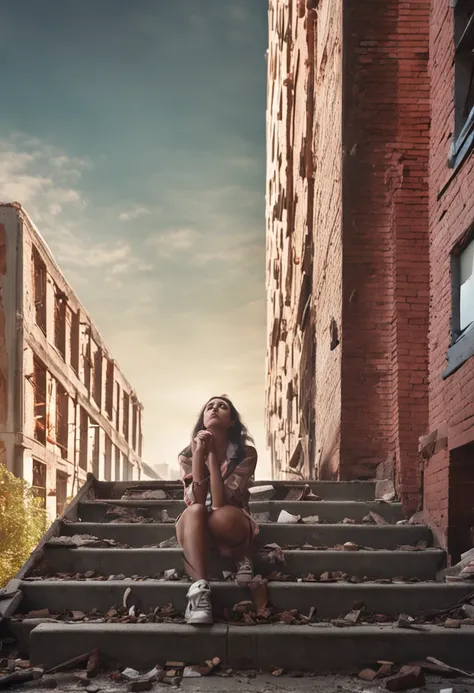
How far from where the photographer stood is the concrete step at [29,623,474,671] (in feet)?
15.4

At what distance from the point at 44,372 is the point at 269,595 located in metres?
19.9

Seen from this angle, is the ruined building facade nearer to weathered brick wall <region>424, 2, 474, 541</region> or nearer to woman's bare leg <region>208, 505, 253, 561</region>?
weathered brick wall <region>424, 2, 474, 541</region>

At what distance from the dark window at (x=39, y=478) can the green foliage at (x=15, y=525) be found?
4.23 m

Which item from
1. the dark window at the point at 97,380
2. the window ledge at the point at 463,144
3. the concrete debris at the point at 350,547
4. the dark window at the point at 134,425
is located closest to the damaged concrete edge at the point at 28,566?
the concrete debris at the point at 350,547

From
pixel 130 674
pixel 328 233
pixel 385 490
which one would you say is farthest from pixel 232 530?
pixel 328 233

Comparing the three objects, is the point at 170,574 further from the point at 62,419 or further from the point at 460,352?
the point at 62,419

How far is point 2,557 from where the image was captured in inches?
653

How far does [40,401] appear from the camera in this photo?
2388 cm

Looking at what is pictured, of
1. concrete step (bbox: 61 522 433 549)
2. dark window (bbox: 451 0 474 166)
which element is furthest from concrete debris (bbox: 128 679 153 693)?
dark window (bbox: 451 0 474 166)

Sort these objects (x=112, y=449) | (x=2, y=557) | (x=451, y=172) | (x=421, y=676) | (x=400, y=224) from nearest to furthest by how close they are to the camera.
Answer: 1. (x=421, y=676)
2. (x=451, y=172)
3. (x=400, y=224)
4. (x=2, y=557)
5. (x=112, y=449)

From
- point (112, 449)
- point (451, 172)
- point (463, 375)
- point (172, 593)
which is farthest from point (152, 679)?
point (112, 449)

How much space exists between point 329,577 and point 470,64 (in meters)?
4.30

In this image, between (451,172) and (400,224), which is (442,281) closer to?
(451,172)

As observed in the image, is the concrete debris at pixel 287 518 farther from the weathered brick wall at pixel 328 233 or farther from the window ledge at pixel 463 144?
the window ledge at pixel 463 144
